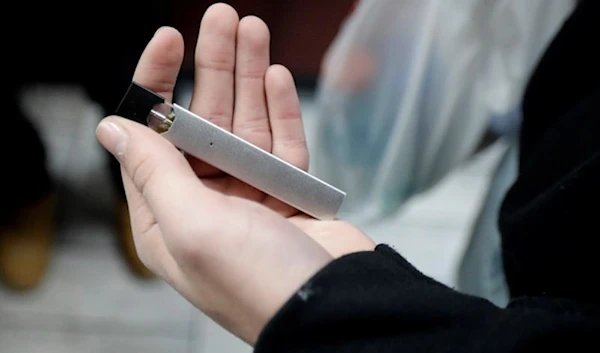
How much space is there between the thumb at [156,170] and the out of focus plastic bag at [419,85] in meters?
0.37

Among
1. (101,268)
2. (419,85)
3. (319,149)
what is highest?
(419,85)

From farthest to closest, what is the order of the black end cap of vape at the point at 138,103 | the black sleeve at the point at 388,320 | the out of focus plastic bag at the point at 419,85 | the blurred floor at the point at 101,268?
the blurred floor at the point at 101,268
the out of focus plastic bag at the point at 419,85
the black end cap of vape at the point at 138,103
the black sleeve at the point at 388,320

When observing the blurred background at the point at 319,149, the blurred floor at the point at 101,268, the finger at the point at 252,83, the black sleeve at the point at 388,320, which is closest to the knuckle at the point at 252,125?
the finger at the point at 252,83

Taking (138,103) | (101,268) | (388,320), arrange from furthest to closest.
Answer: (101,268), (138,103), (388,320)

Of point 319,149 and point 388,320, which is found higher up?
point 388,320

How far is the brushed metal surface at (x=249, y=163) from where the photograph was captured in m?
0.42

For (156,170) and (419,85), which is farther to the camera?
(419,85)

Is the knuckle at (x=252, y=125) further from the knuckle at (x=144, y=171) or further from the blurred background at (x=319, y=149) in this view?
the blurred background at (x=319, y=149)

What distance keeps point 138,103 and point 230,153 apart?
7 cm

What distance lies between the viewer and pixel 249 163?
430 mm

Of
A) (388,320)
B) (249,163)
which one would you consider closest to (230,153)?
(249,163)

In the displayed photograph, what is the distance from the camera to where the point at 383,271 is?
0.34m

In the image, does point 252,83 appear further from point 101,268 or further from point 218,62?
point 101,268

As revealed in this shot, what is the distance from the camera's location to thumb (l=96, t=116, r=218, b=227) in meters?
0.36
